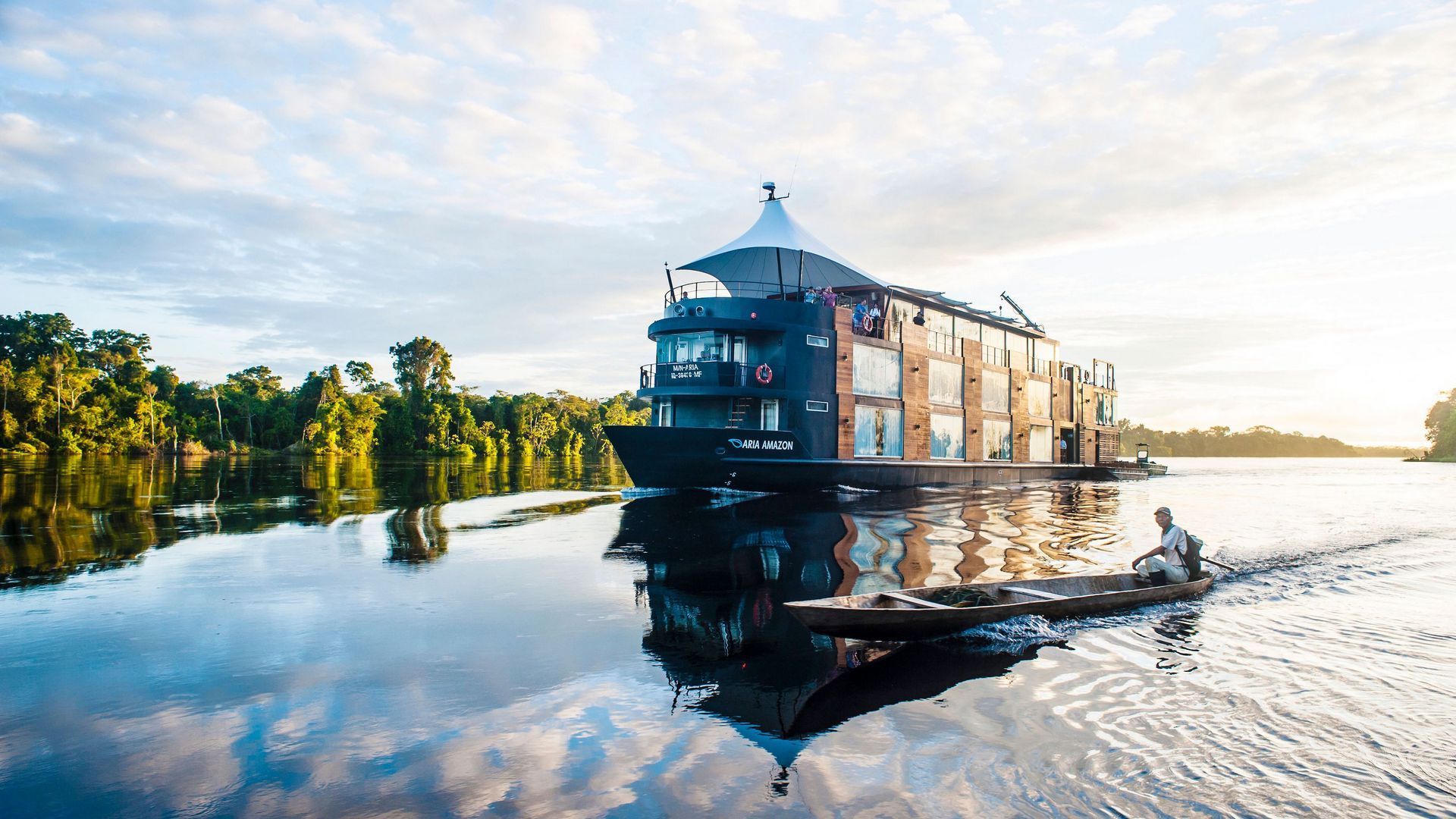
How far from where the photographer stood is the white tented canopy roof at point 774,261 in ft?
105

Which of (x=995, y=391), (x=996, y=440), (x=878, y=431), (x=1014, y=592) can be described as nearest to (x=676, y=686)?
(x=1014, y=592)

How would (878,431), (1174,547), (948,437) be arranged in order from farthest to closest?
1. (948,437)
2. (878,431)
3. (1174,547)

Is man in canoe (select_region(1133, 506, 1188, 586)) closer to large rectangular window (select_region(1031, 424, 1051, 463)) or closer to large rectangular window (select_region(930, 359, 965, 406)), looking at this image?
large rectangular window (select_region(930, 359, 965, 406))

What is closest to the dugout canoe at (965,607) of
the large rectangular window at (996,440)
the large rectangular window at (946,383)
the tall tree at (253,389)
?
the large rectangular window at (946,383)

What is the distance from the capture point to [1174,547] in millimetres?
11992

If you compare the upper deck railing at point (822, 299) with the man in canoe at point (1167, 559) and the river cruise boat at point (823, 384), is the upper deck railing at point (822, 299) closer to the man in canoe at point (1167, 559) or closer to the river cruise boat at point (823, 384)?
the river cruise boat at point (823, 384)

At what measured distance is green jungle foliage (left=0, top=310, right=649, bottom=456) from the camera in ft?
225

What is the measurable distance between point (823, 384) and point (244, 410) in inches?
3354

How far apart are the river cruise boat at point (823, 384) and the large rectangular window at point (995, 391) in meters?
0.10

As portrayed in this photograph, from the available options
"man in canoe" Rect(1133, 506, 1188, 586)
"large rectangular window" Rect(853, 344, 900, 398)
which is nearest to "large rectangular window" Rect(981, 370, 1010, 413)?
"large rectangular window" Rect(853, 344, 900, 398)

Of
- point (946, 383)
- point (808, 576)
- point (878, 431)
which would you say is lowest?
point (808, 576)

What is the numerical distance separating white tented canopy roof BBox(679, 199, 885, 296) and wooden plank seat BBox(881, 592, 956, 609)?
2318cm

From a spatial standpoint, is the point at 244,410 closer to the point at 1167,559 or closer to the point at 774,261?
the point at 774,261

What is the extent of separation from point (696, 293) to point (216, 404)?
266 feet
